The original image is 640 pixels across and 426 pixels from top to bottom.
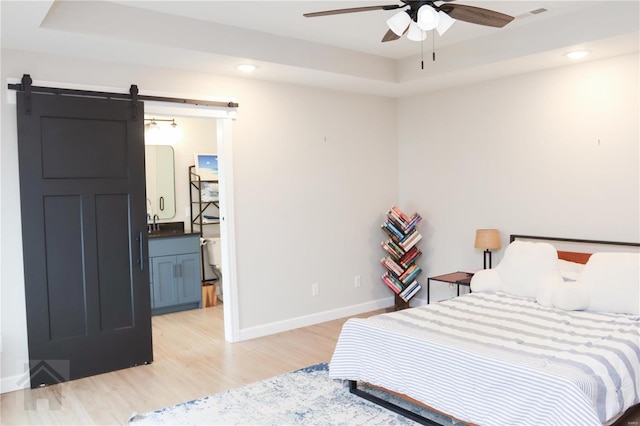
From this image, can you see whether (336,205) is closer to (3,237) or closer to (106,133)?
(106,133)

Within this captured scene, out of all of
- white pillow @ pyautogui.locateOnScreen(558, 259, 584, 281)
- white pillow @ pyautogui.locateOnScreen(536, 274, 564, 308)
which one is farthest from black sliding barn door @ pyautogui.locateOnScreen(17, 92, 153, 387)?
white pillow @ pyautogui.locateOnScreen(558, 259, 584, 281)

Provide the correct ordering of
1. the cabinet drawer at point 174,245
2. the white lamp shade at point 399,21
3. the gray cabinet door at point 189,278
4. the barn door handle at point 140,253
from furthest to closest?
1. the gray cabinet door at point 189,278
2. the cabinet drawer at point 174,245
3. the barn door handle at point 140,253
4. the white lamp shade at point 399,21

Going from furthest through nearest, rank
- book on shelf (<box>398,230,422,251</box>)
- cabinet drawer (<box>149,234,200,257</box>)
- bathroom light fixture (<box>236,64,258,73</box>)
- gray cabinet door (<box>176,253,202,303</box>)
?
gray cabinet door (<box>176,253,202,303</box>), cabinet drawer (<box>149,234,200,257</box>), book on shelf (<box>398,230,422,251</box>), bathroom light fixture (<box>236,64,258,73</box>)

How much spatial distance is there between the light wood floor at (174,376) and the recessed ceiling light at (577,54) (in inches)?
119

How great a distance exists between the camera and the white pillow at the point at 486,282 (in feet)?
13.7

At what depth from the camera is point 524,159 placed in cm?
471

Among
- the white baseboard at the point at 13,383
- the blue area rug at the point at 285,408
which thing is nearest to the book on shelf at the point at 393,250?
the blue area rug at the point at 285,408

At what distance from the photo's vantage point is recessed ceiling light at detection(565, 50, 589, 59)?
394 cm

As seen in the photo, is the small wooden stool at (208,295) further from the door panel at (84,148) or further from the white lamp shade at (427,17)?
the white lamp shade at (427,17)

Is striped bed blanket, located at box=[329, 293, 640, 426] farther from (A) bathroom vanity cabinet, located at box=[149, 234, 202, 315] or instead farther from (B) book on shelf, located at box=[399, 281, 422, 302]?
(A) bathroom vanity cabinet, located at box=[149, 234, 202, 315]

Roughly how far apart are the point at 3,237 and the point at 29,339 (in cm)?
72

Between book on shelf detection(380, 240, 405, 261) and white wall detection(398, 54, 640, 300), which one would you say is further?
book on shelf detection(380, 240, 405, 261)

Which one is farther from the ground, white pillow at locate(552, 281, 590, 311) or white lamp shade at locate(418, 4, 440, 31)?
white lamp shade at locate(418, 4, 440, 31)

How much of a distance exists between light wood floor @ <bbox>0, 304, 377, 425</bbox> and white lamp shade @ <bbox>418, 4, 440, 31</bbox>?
2586 mm
